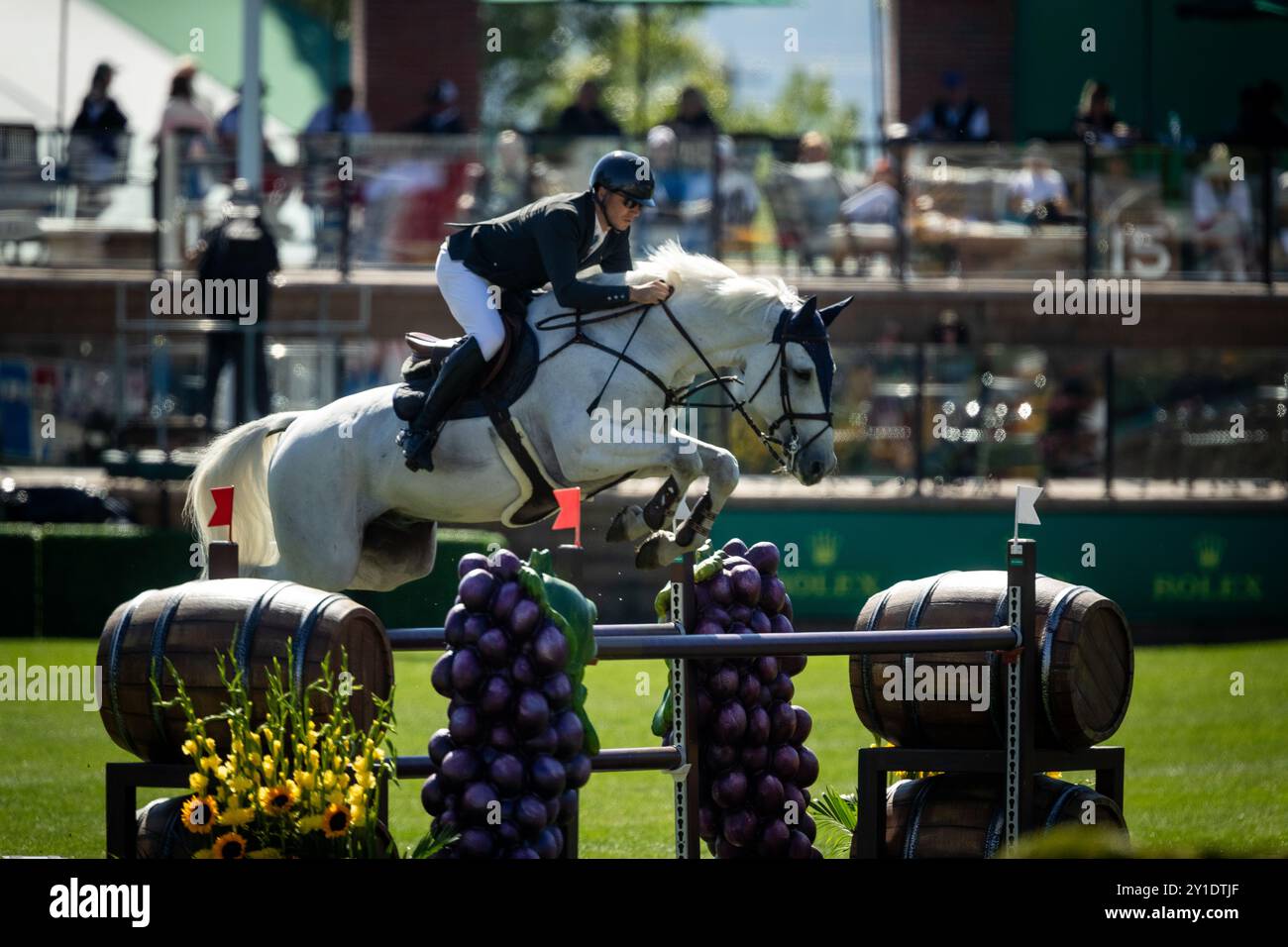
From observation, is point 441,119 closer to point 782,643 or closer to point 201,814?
point 782,643

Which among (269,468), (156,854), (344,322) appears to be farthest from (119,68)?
(156,854)

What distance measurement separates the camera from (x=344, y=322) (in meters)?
14.0

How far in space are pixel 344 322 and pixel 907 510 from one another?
4.60 meters

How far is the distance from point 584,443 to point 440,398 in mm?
580

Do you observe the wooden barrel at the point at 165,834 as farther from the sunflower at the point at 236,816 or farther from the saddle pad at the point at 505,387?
the saddle pad at the point at 505,387

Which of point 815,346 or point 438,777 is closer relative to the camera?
point 438,777

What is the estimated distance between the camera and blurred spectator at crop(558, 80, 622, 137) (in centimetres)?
1437

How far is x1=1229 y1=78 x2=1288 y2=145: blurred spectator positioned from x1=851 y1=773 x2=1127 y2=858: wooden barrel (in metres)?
11.0

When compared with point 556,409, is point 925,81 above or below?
above

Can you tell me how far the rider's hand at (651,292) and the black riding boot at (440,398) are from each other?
62 cm

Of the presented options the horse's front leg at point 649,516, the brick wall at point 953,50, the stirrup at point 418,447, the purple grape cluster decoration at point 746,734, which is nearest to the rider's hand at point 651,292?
the horse's front leg at point 649,516

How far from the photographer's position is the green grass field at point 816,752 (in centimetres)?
666

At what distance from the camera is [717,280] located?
6973mm

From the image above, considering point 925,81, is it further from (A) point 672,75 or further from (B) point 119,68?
(A) point 672,75
